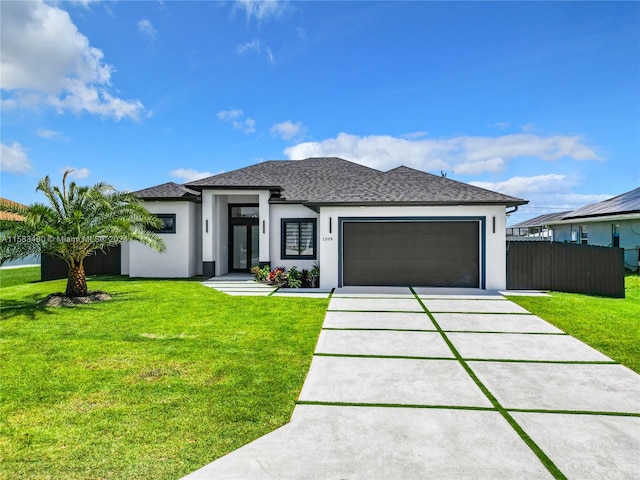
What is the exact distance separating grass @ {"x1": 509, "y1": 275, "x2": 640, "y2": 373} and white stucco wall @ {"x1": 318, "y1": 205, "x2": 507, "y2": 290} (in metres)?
1.67

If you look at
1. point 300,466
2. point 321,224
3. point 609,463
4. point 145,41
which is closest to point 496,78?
point 321,224

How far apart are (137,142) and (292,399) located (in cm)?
2097

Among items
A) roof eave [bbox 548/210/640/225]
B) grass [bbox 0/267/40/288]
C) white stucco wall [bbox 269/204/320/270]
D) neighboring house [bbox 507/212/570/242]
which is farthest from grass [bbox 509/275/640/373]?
neighboring house [bbox 507/212/570/242]

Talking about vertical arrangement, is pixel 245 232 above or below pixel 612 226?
below

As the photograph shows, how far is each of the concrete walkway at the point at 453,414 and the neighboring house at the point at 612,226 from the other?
15.5m

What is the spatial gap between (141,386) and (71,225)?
23.2 ft

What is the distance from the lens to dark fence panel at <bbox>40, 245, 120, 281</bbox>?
1495 centimetres

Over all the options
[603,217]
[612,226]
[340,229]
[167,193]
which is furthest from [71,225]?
[612,226]

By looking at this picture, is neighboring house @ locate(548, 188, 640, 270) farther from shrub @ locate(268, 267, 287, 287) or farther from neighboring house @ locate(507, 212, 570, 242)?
shrub @ locate(268, 267, 287, 287)

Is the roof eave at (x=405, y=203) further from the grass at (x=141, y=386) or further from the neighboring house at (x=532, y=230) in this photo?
the neighboring house at (x=532, y=230)

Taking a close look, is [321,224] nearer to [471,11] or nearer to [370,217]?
[370,217]

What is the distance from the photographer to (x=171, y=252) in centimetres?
1435

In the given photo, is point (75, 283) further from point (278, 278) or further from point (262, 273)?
point (278, 278)

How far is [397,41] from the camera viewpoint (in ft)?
42.9
